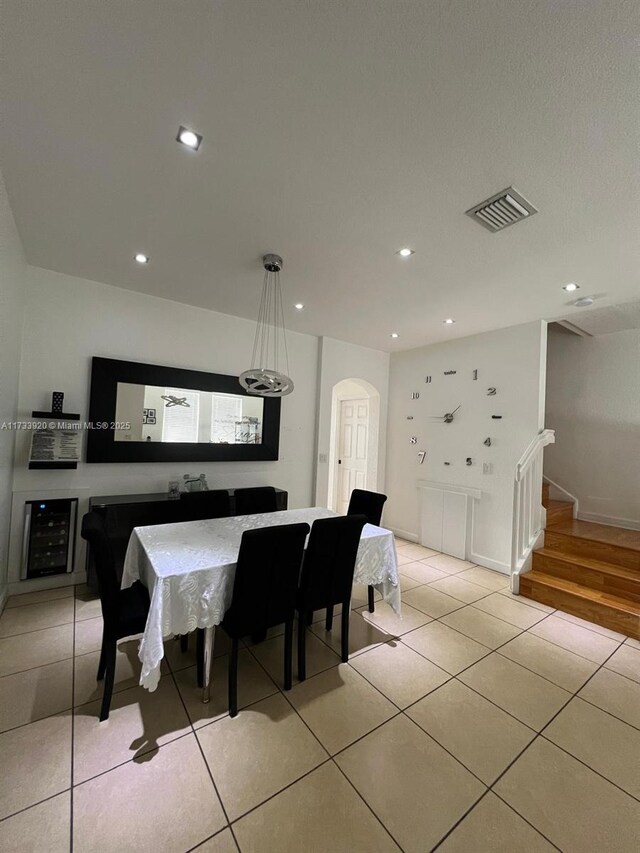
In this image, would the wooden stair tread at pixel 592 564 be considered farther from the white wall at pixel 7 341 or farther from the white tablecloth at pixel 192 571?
the white wall at pixel 7 341

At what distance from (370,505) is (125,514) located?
2.35m

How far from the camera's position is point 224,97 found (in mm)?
1505

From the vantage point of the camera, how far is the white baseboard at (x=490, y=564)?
13.5 feet

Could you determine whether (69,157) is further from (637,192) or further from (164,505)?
(637,192)

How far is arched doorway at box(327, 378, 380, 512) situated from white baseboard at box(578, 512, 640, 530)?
9.41 ft

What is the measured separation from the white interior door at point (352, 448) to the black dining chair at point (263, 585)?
3986mm

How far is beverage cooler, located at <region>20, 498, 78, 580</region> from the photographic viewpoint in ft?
10.2

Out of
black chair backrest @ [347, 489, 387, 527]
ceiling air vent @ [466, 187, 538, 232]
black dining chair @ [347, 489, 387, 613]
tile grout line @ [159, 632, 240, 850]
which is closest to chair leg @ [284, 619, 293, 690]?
tile grout line @ [159, 632, 240, 850]

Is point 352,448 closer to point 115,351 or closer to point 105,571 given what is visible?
point 115,351

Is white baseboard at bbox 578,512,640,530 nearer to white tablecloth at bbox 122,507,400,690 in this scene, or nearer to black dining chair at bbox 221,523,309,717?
white tablecloth at bbox 122,507,400,690

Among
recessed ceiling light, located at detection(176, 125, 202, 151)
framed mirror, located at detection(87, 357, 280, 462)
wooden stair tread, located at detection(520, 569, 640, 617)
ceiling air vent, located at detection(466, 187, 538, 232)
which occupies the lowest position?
wooden stair tread, located at detection(520, 569, 640, 617)

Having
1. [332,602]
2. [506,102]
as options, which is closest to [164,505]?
[332,602]

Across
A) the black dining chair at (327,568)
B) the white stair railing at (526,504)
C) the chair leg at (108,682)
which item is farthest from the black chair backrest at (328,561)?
the white stair railing at (526,504)

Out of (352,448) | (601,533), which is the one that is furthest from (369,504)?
(352,448)
